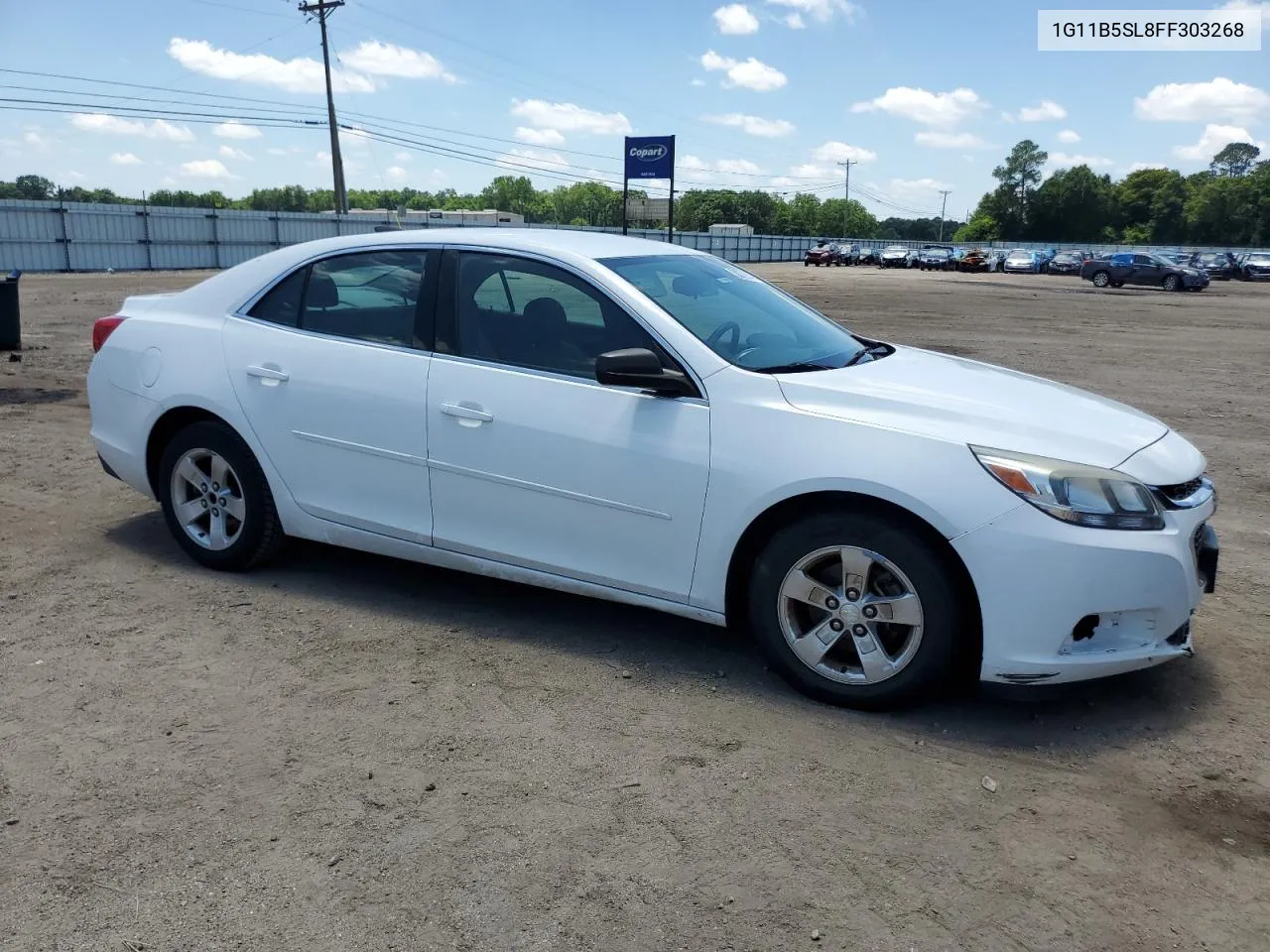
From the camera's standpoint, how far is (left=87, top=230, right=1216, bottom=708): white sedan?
3.45 meters

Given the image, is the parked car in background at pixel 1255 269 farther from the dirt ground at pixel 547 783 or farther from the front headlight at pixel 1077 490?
the front headlight at pixel 1077 490

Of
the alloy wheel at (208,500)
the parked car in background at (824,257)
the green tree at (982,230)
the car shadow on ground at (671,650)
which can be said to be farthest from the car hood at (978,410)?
the green tree at (982,230)

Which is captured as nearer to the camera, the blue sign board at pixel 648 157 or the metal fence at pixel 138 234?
the metal fence at pixel 138 234

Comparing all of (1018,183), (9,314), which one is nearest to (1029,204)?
(1018,183)

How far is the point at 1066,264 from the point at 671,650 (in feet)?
204

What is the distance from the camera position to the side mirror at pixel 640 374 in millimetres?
3854

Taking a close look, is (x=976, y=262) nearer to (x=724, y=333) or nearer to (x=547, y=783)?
(x=724, y=333)

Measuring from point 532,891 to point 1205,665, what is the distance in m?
2.97

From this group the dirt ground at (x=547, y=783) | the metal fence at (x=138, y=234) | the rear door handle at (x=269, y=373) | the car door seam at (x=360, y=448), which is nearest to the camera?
the dirt ground at (x=547, y=783)

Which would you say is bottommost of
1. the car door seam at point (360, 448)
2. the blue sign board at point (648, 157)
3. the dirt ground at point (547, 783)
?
the dirt ground at point (547, 783)

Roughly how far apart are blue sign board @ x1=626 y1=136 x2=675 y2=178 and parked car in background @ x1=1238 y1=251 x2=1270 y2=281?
33.2m

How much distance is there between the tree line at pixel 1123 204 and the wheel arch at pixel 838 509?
4879 inches

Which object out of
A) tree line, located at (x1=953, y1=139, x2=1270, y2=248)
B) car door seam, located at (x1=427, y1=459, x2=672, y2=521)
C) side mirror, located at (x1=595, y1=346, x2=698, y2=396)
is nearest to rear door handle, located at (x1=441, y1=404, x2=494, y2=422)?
car door seam, located at (x1=427, y1=459, x2=672, y2=521)

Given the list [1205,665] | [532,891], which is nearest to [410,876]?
[532,891]
